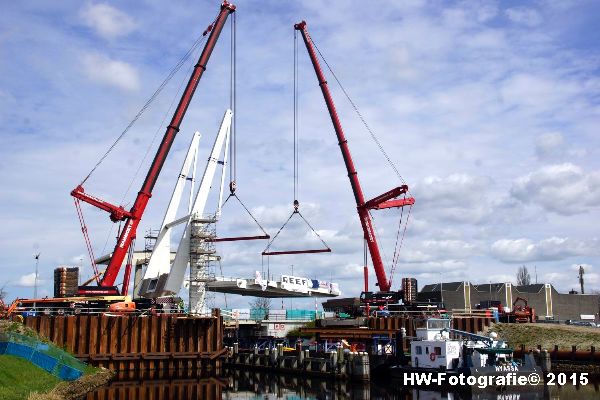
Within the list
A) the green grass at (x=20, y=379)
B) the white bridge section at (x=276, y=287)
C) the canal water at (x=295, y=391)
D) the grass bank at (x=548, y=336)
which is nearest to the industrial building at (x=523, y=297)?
the white bridge section at (x=276, y=287)

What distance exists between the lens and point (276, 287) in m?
75.0

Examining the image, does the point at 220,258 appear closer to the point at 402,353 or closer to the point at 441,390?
the point at 402,353

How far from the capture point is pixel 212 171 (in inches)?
2921

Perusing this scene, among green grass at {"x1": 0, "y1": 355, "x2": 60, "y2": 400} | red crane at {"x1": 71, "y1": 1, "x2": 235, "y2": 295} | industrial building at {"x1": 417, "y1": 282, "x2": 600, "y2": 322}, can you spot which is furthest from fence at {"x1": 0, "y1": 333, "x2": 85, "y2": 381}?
industrial building at {"x1": 417, "y1": 282, "x2": 600, "y2": 322}

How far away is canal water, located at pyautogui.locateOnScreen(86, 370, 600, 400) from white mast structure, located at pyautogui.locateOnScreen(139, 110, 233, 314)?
52.0ft

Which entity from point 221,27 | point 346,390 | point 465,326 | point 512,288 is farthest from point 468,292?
point 346,390

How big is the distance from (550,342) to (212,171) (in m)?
38.4

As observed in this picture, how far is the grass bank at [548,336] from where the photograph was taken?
176 feet

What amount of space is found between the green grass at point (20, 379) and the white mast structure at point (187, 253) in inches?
1161

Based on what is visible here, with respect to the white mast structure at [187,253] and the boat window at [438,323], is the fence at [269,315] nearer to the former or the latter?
the white mast structure at [187,253]

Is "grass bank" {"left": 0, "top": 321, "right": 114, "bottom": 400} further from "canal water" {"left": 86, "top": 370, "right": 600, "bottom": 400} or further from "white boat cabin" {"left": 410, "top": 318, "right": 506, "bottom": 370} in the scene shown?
"white boat cabin" {"left": 410, "top": 318, "right": 506, "bottom": 370}

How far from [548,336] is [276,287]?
98.2 ft

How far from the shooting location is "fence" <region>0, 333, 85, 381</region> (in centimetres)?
3838

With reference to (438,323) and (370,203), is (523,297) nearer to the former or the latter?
(370,203)
